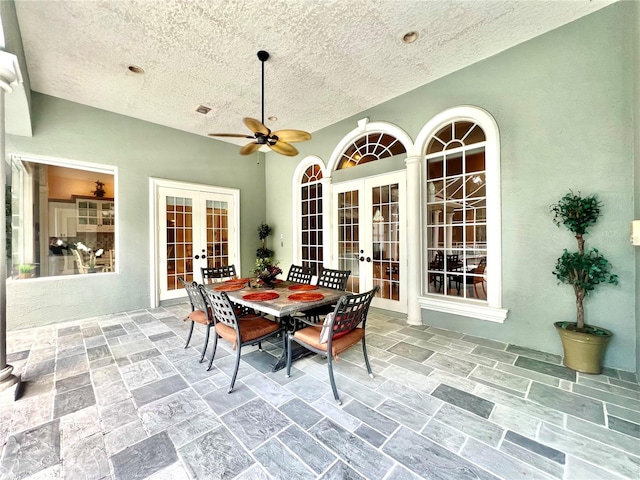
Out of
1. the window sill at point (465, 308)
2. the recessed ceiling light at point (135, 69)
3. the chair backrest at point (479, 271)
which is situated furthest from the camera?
the chair backrest at point (479, 271)

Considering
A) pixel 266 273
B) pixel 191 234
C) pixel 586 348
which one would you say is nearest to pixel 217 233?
pixel 191 234

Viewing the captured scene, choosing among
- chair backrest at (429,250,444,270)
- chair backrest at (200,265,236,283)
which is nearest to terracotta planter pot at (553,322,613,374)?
chair backrest at (429,250,444,270)

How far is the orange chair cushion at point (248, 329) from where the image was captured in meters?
2.38

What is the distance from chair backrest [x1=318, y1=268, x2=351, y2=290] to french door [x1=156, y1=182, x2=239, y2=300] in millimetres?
3079

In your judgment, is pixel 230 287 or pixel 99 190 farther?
pixel 99 190

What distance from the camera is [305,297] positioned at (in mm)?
2598

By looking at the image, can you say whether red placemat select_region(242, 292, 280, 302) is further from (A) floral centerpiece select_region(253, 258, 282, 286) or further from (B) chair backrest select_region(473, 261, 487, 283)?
(B) chair backrest select_region(473, 261, 487, 283)

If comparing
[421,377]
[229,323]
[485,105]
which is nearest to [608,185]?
[485,105]

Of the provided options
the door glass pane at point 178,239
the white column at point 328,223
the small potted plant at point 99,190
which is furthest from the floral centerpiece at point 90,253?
the white column at point 328,223

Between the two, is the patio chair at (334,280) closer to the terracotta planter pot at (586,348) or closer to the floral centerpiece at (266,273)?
the floral centerpiece at (266,273)

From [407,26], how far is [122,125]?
469 cm

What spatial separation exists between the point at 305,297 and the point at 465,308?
217 cm

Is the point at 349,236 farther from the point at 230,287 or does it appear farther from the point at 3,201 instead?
the point at 3,201

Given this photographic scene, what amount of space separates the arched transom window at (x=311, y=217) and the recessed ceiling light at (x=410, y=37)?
2742 millimetres
